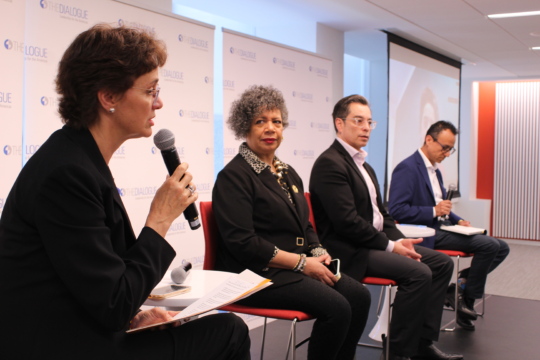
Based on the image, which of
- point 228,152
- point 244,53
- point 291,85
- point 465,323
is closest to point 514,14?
point 291,85

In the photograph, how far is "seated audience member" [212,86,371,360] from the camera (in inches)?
99.6

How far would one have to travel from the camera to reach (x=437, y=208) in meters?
4.11

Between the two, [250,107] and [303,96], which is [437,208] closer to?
[303,96]

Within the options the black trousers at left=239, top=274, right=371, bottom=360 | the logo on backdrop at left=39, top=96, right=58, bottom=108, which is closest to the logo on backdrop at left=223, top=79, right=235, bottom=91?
the logo on backdrop at left=39, top=96, right=58, bottom=108

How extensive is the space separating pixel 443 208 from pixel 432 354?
105cm

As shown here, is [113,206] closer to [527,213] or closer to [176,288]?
[176,288]

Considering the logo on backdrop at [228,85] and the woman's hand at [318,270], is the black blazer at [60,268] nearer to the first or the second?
the woman's hand at [318,270]

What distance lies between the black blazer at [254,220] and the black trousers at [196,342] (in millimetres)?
882

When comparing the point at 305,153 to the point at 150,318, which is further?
the point at 305,153

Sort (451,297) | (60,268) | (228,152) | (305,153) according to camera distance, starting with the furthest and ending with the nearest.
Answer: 1. (305,153)
2. (451,297)
3. (228,152)
4. (60,268)

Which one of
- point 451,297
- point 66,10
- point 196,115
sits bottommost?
point 451,297

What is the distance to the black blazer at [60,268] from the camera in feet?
4.25

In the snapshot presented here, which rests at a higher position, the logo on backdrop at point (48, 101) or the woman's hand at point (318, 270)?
the logo on backdrop at point (48, 101)

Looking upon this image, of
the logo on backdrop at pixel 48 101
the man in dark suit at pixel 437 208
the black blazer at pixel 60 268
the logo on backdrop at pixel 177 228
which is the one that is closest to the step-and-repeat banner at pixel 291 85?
the logo on backdrop at pixel 177 228
